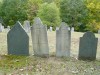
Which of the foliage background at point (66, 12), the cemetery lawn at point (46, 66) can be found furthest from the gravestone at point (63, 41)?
the foliage background at point (66, 12)

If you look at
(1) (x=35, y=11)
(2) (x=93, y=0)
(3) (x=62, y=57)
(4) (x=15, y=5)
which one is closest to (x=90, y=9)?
(2) (x=93, y=0)

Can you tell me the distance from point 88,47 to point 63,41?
2.66 feet

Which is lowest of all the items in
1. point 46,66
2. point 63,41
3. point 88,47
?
point 46,66

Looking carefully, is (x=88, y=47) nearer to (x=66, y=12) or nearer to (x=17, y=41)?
(x=17, y=41)

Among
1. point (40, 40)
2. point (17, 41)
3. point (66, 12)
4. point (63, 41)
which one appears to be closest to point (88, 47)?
point (63, 41)

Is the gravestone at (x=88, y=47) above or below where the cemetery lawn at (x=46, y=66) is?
above

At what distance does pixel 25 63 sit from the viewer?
8141mm

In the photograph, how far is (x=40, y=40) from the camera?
8750mm

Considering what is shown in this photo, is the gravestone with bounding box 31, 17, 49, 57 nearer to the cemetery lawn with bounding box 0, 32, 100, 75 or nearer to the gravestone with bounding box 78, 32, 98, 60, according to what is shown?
the cemetery lawn with bounding box 0, 32, 100, 75

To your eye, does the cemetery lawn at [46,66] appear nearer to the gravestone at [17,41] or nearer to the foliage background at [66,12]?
the gravestone at [17,41]

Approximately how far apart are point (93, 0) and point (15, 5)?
12.7 metres

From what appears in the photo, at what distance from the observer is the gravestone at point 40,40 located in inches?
340

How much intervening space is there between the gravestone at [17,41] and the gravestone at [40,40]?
0.99 ft

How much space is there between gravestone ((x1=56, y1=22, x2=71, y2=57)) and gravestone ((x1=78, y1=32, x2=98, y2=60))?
0.43 m
